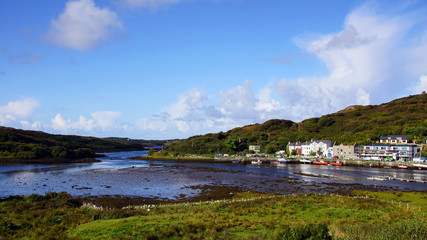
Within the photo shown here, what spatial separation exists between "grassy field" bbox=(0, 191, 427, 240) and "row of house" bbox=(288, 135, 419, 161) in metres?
103

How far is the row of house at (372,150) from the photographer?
113500 mm

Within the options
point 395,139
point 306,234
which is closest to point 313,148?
point 395,139

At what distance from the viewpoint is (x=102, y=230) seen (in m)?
19.7

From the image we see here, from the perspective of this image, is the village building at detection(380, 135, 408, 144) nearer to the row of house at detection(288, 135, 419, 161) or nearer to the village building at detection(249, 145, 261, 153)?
the row of house at detection(288, 135, 419, 161)

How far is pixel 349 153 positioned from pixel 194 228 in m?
125

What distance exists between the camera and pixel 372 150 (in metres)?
121

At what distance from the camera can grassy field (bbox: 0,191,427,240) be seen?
51.2ft

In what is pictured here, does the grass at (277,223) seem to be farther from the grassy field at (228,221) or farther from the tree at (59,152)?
the tree at (59,152)

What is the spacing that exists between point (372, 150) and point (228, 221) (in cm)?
11991

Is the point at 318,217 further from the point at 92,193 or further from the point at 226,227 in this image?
the point at 92,193

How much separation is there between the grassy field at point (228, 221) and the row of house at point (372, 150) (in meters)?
103

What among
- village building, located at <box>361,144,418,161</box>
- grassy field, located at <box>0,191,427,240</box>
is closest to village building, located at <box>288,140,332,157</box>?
village building, located at <box>361,144,418,161</box>

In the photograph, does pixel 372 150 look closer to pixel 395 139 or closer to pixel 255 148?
pixel 395 139

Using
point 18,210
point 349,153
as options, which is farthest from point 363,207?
point 349,153
